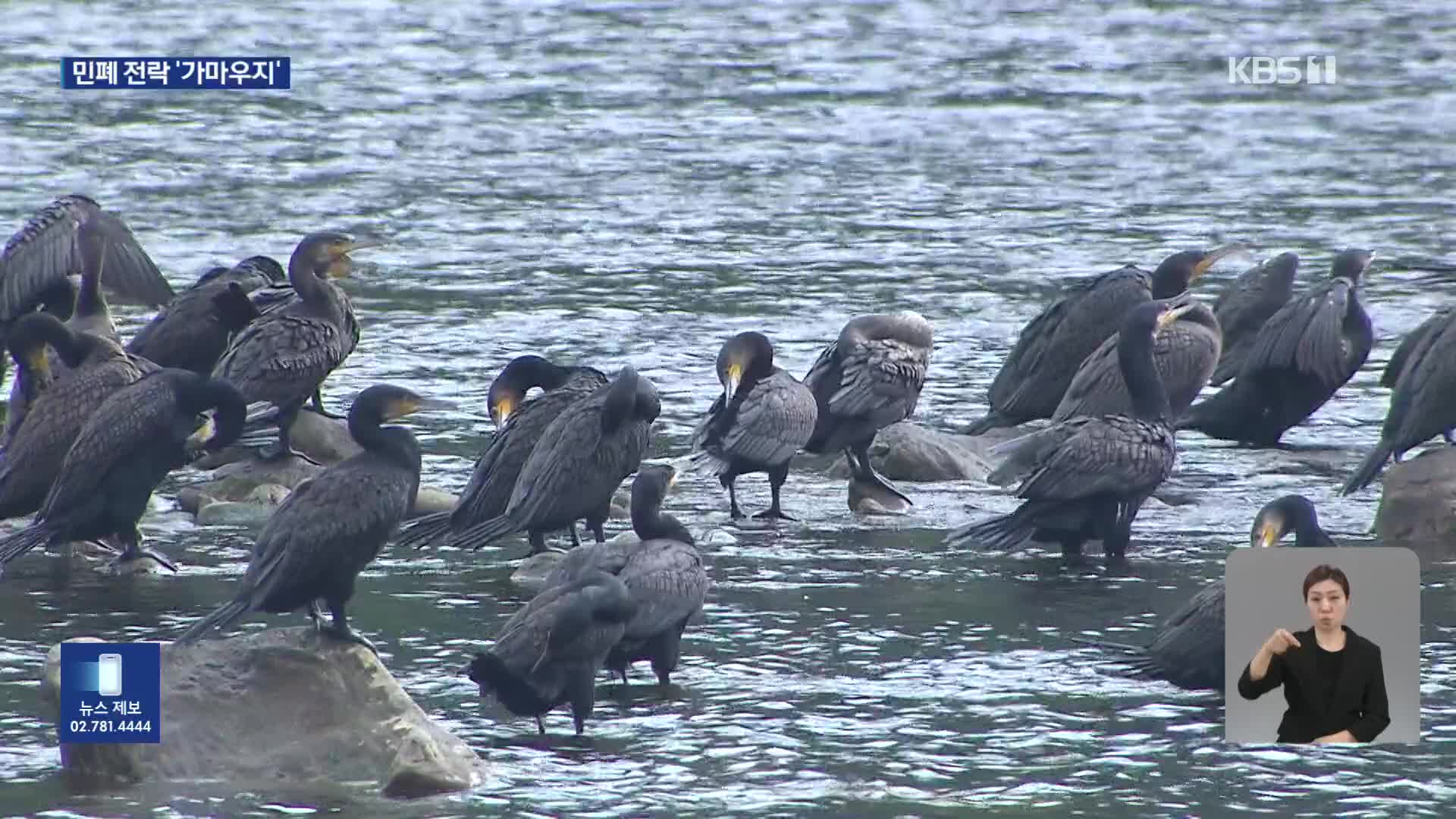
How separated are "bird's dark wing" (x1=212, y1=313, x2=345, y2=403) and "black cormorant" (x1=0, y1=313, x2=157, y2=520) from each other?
2.33 feet

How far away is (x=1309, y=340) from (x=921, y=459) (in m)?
2.27

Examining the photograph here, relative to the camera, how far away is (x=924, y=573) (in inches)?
501

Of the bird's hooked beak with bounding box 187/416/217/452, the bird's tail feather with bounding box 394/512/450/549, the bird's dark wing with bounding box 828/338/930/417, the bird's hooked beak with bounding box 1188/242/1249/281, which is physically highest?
the bird's hooked beak with bounding box 1188/242/1249/281

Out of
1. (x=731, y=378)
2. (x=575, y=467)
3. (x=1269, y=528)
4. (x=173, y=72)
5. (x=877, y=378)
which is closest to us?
(x=1269, y=528)

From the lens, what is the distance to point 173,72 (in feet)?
99.5

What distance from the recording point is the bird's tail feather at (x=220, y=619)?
33.2 feet

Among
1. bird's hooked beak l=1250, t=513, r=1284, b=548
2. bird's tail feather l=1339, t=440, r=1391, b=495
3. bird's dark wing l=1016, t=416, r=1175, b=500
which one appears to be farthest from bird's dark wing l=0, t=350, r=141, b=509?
bird's tail feather l=1339, t=440, r=1391, b=495

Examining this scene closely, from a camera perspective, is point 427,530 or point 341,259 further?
point 341,259

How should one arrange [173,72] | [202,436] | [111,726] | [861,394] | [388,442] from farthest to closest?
[173,72], [861,394], [202,436], [388,442], [111,726]

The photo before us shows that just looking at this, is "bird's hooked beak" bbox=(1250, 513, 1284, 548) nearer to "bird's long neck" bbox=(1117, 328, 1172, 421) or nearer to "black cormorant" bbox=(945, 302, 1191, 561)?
"black cormorant" bbox=(945, 302, 1191, 561)

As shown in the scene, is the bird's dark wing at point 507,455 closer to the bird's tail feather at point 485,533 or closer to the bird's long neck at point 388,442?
the bird's tail feather at point 485,533

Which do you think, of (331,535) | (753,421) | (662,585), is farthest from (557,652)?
(753,421)

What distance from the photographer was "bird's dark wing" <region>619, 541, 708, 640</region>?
1045 cm

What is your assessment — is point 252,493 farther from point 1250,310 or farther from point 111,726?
point 1250,310
